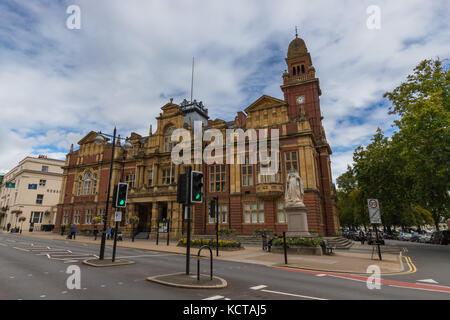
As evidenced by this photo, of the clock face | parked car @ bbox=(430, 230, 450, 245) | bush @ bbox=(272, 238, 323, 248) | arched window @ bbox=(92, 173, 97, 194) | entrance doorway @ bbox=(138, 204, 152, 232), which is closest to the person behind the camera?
bush @ bbox=(272, 238, 323, 248)

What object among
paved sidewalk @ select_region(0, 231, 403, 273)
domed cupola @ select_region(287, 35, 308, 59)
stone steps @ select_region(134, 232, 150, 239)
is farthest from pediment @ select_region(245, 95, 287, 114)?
stone steps @ select_region(134, 232, 150, 239)

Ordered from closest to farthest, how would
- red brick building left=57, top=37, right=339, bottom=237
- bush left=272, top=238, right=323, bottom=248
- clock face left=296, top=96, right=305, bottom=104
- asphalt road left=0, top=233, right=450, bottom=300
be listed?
asphalt road left=0, top=233, right=450, bottom=300, bush left=272, top=238, right=323, bottom=248, red brick building left=57, top=37, right=339, bottom=237, clock face left=296, top=96, right=305, bottom=104

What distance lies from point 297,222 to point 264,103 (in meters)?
17.9

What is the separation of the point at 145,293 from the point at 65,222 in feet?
149

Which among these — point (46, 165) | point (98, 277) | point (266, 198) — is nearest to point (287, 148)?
point (266, 198)

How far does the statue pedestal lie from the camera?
19.6 metres

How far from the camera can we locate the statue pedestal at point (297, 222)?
64.3 ft

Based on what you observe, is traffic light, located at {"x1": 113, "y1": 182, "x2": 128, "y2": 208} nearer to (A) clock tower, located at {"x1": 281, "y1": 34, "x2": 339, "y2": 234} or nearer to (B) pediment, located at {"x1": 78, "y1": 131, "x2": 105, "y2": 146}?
(A) clock tower, located at {"x1": 281, "y1": 34, "x2": 339, "y2": 234}

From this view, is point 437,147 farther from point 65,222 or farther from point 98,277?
point 65,222

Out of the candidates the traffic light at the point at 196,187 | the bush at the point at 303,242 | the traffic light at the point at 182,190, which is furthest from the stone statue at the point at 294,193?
the traffic light at the point at 182,190

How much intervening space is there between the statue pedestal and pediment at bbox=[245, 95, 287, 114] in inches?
631

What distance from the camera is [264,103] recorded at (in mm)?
32938

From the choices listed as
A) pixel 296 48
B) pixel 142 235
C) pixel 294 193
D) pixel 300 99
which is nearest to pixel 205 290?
pixel 294 193

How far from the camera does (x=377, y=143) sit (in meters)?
33.2
